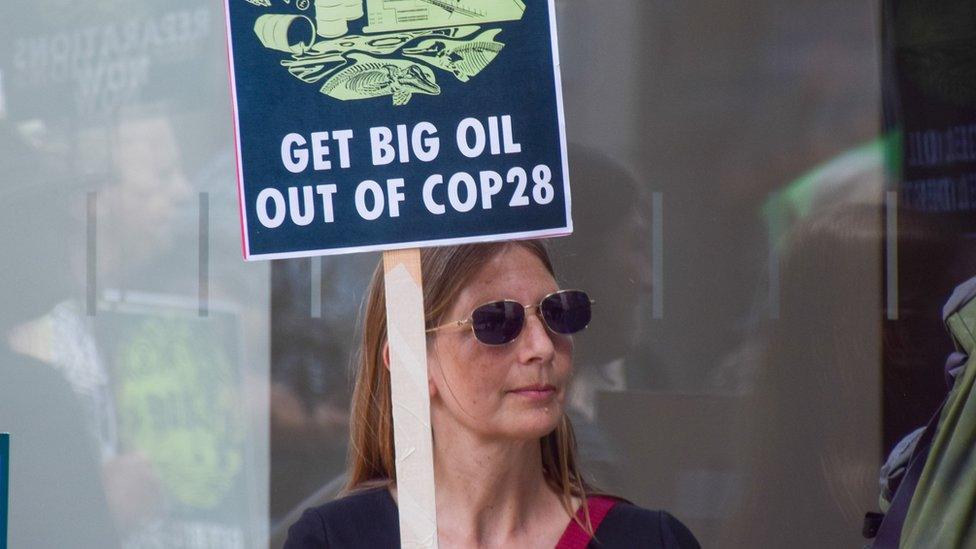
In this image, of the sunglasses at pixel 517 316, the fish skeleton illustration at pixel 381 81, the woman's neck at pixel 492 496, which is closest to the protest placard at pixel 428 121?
the fish skeleton illustration at pixel 381 81

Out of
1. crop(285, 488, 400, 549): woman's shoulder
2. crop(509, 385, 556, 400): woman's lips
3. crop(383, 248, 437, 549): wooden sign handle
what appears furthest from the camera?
crop(285, 488, 400, 549): woman's shoulder

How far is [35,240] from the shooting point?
409cm

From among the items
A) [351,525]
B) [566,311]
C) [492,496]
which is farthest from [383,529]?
[566,311]

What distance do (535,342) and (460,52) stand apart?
1.48 feet

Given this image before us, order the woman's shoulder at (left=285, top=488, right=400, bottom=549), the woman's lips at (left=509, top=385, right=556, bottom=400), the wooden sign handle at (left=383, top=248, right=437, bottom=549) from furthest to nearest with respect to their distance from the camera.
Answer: the woman's shoulder at (left=285, top=488, right=400, bottom=549)
the woman's lips at (left=509, top=385, right=556, bottom=400)
the wooden sign handle at (left=383, top=248, right=437, bottom=549)

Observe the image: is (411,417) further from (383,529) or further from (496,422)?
(383,529)

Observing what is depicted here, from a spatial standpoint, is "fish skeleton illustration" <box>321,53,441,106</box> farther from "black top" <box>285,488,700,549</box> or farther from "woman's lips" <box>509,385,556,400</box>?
"black top" <box>285,488,700,549</box>

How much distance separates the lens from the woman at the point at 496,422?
6.44 ft

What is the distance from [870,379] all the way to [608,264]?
0.77 m

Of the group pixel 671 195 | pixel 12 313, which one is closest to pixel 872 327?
pixel 671 195

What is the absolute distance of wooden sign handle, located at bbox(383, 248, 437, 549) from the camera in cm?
173

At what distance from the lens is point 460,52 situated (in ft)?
5.98

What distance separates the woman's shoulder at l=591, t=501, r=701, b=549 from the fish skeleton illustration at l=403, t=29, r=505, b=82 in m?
0.74

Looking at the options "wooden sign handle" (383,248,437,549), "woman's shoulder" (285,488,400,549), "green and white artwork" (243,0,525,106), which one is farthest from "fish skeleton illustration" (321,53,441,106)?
"woman's shoulder" (285,488,400,549)
